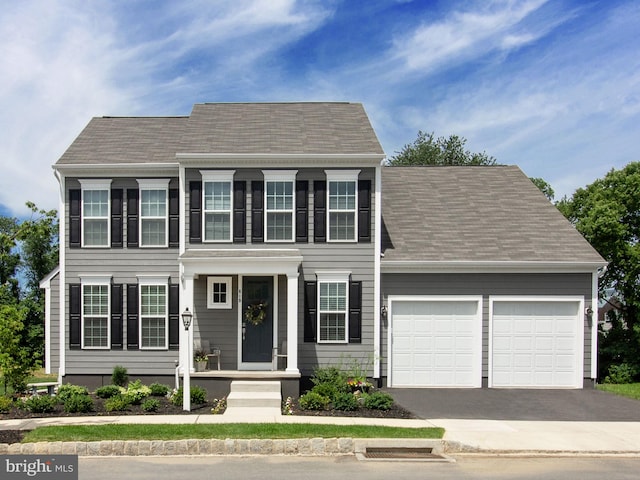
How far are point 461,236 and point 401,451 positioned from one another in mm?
8017

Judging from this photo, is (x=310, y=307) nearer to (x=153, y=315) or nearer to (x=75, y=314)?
(x=153, y=315)

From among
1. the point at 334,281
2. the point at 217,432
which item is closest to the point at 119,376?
the point at 217,432

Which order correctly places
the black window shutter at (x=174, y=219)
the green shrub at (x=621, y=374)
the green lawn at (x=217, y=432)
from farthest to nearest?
the green shrub at (x=621, y=374)
the black window shutter at (x=174, y=219)
the green lawn at (x=217, y=432)

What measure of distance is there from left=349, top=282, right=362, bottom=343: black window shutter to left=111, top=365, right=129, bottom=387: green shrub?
6.15 m

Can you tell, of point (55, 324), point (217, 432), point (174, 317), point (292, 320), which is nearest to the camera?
point (217, 432)

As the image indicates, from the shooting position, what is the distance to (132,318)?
1517cm

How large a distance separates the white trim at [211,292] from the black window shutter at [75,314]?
360 cm

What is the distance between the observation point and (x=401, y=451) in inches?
Result: 377

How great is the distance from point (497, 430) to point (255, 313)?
6.93 metres

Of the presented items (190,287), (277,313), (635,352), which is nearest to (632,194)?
(635,352)

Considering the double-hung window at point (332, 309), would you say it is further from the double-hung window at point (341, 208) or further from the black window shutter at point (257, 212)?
the black window shutter at point (257, 212)

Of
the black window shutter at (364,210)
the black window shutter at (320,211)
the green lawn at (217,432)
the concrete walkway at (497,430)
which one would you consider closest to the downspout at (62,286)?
the concrete walkway at (497,430)

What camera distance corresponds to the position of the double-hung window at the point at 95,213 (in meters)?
15.4

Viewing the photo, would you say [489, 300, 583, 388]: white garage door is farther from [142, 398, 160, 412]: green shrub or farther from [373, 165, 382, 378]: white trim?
[142, 398, 160, 412]: green shrub
